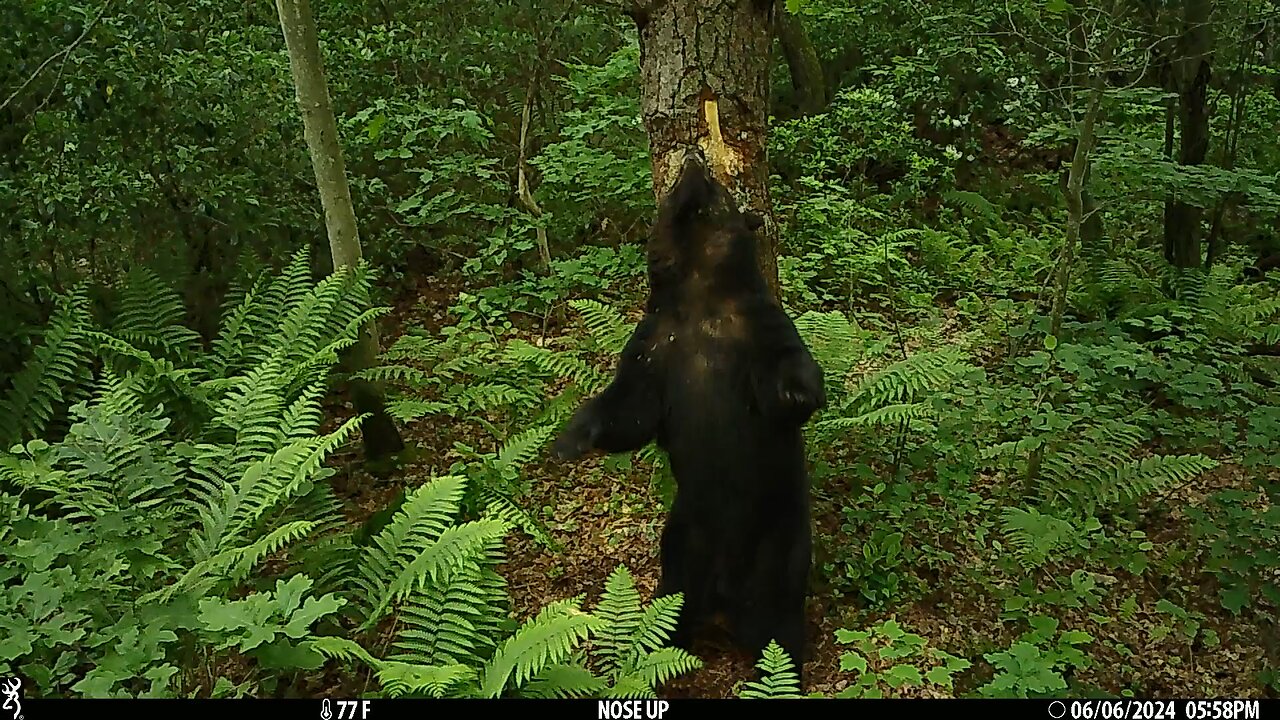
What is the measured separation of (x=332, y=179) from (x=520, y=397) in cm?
175

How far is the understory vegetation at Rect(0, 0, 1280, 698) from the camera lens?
344 cm

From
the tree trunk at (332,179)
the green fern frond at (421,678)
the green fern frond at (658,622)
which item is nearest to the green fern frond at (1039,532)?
the green fern frond at (658,622)

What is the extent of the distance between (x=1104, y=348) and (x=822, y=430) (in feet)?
5.97

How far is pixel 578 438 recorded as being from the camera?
3721 mm

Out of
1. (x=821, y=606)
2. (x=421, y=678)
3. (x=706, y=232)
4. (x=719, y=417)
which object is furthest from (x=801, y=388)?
(x=421, y=678)

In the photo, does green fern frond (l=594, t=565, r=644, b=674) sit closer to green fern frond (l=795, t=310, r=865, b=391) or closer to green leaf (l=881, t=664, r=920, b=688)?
green leaf (l=881, t=664, r=920, b=688)

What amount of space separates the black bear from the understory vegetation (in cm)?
37

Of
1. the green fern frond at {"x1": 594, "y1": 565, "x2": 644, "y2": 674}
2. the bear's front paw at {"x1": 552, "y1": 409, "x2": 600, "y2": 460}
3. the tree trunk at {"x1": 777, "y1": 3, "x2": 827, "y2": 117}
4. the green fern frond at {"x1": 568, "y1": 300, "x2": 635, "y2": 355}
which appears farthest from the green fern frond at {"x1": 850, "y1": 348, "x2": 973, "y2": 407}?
the tree trunk at {"x1": 777, "y1": 3, "x2": 827, "y2": 117}

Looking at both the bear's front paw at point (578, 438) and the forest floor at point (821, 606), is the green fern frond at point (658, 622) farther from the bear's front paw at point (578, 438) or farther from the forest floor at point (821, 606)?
the bear's front paw at point (578, 438)

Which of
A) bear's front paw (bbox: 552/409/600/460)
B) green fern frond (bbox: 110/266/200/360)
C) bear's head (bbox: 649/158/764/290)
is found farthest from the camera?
green fern frond (bbox: 110/266/200/360)

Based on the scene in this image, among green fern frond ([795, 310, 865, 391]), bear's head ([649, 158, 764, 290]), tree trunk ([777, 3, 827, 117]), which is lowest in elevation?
green fern frond ([795, 310, 865, 391])

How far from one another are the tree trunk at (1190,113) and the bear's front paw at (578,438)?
5456 millimetres

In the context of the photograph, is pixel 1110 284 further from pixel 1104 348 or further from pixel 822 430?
pixel 822 430

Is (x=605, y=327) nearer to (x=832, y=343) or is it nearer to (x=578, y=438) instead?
(x=832, y=343)
